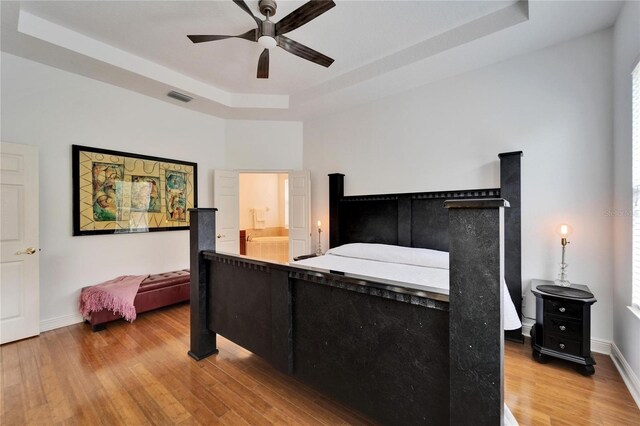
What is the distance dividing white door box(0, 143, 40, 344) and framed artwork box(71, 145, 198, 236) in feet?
1.46

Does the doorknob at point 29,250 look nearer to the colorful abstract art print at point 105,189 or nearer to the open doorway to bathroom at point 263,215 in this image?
the colorful abstract art print at point 105,189

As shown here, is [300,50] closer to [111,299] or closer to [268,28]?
[268,28]

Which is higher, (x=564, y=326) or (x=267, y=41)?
(x=267, y=41)

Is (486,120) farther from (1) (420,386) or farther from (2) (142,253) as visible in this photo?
(2) (142,253)

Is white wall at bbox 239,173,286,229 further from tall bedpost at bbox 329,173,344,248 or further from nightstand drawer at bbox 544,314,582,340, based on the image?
nightstand drawer at bbox 544,314,582,340

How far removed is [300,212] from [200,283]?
102 inches

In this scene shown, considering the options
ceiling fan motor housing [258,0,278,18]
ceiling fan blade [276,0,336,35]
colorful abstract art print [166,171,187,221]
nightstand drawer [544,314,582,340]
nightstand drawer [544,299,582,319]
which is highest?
ceiling fan motor housing [258,0,278,18]

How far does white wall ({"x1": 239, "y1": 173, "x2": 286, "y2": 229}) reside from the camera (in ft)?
22.7

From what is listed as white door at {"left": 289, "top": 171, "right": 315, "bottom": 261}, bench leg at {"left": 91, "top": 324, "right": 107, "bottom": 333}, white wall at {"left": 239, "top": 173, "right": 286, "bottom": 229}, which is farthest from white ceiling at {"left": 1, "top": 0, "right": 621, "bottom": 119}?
white wall at {"left": 239, "top": 173, "right": 286, "bottom": 229}

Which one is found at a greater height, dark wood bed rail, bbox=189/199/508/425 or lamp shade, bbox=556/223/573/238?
lamp shade, bbox=556/223/573/238

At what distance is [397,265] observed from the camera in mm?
2986

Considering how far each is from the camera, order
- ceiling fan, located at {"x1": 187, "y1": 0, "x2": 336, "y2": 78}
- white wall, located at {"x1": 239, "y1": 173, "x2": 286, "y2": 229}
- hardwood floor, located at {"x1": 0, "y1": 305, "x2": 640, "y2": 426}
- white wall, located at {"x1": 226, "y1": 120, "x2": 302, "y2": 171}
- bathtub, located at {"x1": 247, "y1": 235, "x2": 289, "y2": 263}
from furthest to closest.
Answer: white wall, located at {"x1": 239, "y1": 173, "x2": 286, "y2": 229}
bathtub, located at {"x1": 247, "y1": 235, "x2": 289, "y2": 263}
white wall, located at {"x1": 226, "y1": 120, "x2": 302, "y2": 171}
ceiling fan, located at {"x1": 187, "y1": 0, "x2": 336, "y2": 78}
hardwood floor, located at {"x1": 0, "y1": 305, "x2": 640, "y2": 426}

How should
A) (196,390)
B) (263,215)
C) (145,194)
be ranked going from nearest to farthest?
(196,390) → (145,194) → (263,215)

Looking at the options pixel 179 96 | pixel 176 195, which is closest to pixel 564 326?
pixel 176 195
